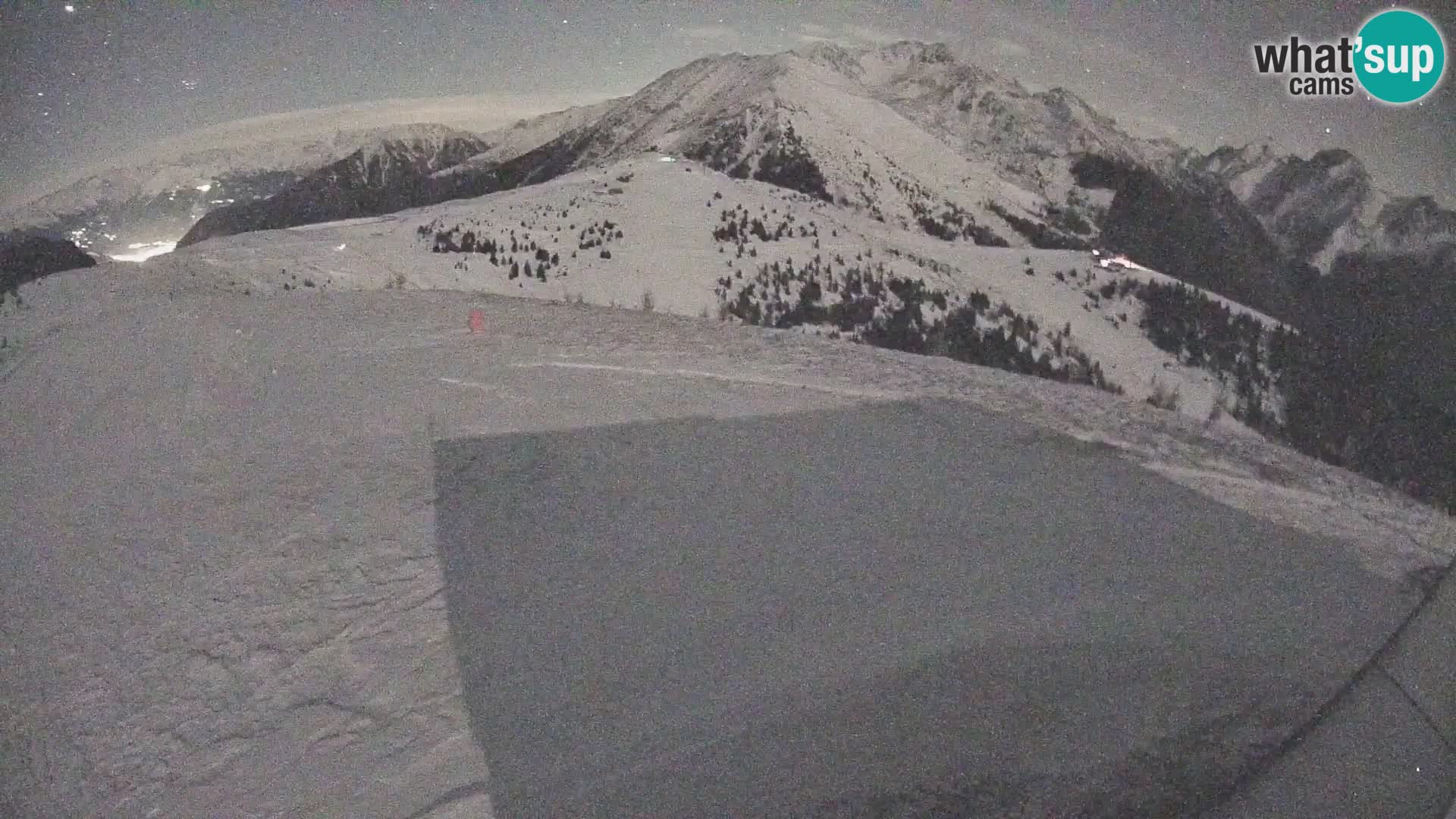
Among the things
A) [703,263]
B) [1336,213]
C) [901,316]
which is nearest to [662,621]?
[901,316]

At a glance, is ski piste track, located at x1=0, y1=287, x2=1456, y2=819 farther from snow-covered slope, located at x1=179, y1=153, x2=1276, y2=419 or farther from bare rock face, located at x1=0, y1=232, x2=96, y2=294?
bare rock face, located at x1=0, y1=232, x2=96, y2=294

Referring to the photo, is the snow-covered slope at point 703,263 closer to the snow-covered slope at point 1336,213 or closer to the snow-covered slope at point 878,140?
the snow-covered slope at point 878,140

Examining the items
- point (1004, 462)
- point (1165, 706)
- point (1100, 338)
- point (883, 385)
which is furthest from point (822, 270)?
point (1165, 706)

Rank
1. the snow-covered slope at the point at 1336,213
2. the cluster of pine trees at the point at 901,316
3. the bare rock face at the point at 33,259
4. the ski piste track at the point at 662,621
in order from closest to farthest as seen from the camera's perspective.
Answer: the ski piste track at the point at 662,621 → the bare rock face at the point at 33,259 → the cluster of pine trees at the point at 901,316 → the snow-covered slope at the point at 1336,213

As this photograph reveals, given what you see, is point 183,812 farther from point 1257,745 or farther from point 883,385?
point 883,385

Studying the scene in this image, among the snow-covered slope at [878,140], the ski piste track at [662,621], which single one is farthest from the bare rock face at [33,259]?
the snow-covered slope at [878,140]

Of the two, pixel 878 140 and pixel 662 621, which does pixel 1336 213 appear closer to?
pixel 878 140
